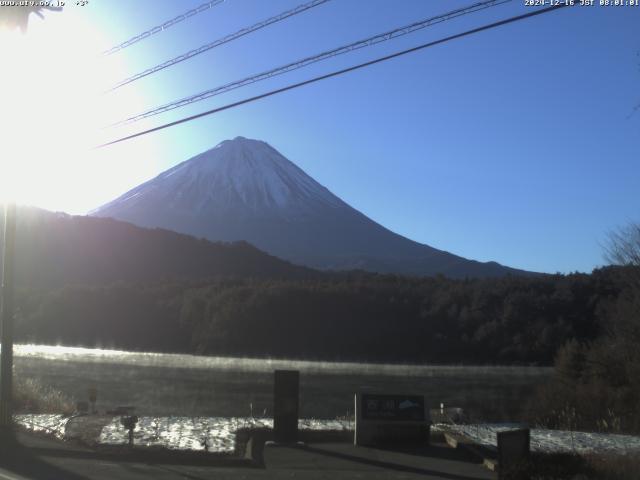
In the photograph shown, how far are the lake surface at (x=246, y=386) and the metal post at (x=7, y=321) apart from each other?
15.4ft

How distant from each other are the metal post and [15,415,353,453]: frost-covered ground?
546mm

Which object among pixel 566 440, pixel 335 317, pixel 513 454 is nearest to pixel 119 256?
pixel 335 317

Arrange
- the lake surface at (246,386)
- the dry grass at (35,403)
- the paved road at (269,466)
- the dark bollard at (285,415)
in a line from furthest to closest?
the lake surface at (246,386)
the dry grass at (35,403)
the dark bollard at (285,415)
the paved road at (269,466)

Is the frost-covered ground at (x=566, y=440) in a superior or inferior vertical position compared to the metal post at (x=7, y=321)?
inferior

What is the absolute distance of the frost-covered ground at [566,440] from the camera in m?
13.1

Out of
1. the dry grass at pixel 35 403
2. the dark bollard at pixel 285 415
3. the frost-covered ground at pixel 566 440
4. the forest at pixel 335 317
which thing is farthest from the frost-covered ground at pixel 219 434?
the forest at pixel 335 317

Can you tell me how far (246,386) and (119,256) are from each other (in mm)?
53638

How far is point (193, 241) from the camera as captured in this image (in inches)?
3292

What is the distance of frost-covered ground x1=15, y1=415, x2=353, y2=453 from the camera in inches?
520

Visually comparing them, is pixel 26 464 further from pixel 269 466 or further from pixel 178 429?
pixel 178 429

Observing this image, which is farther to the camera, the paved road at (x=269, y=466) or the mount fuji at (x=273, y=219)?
the mount fuji at (x=273, y=219)

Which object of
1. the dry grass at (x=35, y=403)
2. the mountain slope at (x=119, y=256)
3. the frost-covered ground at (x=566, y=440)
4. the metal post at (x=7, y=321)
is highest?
the mountain slope at (x=119, y=256)

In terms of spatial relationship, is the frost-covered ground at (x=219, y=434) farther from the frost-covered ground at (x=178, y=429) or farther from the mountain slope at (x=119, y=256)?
the mountain slope at (x=119, y=256)

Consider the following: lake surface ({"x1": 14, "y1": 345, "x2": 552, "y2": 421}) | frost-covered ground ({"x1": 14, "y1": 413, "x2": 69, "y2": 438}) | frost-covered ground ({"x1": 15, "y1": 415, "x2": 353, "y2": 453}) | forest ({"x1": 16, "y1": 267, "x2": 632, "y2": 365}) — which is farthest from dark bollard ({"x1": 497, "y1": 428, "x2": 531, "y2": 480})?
forest ({"x1": 16, "y1": 267, "x2": 632, "y2": 365})
